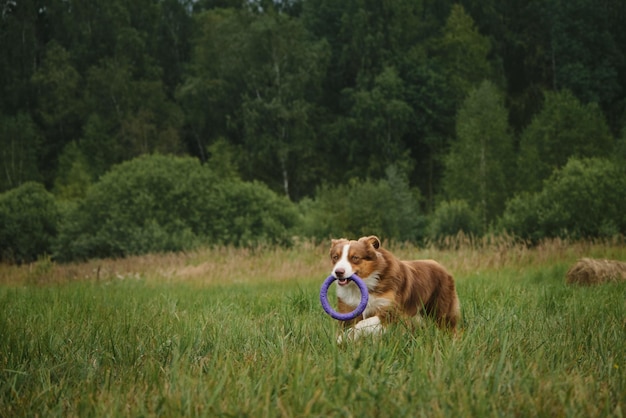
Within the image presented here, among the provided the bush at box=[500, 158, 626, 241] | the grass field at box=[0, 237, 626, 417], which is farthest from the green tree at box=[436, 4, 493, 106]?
the grass field at box=[0, 237, 626, 417]

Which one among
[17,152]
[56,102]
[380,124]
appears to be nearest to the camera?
[380,124]

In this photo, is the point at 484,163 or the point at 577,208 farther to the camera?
the point at 484,163

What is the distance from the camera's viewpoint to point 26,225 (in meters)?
25.5

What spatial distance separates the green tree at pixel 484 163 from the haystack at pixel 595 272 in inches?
959

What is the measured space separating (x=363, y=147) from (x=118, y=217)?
26.9 metres

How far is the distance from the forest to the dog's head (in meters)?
29.0

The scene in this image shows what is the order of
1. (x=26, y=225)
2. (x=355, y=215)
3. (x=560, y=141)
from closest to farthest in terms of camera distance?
(x=355, y=215)
(x=26, y=225)
(x=560, y=141)

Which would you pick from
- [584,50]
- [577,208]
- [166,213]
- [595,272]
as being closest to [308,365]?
[595,272]

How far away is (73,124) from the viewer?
51.0 m

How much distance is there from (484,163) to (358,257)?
103 ft

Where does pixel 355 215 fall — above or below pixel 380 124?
below

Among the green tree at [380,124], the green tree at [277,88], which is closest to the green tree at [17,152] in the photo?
the green tree at [277,88]

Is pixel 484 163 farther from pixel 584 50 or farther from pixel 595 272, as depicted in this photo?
pixel 595 272

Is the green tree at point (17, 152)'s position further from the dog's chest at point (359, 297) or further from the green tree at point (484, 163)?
the dog's chest at point (359, 297)
